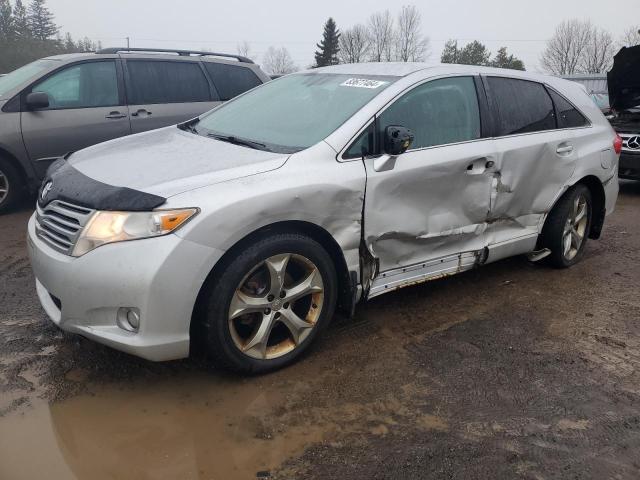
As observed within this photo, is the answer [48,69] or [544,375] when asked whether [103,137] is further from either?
[544,375]

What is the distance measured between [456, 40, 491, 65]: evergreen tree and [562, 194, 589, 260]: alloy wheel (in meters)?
63.6

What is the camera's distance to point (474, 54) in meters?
64.8

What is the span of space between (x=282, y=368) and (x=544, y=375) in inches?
58.2

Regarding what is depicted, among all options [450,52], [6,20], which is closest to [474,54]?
[450,52]

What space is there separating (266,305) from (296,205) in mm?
543

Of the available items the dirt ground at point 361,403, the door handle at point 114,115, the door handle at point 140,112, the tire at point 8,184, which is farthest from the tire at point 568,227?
the tire at point 8,184

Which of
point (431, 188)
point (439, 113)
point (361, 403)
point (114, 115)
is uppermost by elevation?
point (439, 113)

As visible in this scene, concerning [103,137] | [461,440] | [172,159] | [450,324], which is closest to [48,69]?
[103,137]

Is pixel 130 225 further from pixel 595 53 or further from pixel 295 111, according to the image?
pixel 595 53

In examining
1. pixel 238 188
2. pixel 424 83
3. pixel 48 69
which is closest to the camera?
pixel 238 188

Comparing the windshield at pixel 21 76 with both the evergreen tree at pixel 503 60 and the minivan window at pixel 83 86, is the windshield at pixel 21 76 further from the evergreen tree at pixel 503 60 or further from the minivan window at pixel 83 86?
the evergreen tree at pixel 503 60

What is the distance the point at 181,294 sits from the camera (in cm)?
252

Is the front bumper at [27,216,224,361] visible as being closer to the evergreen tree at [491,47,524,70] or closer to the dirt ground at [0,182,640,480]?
the dirt ground at [0,182,640,480]

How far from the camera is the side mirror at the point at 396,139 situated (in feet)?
10.3
